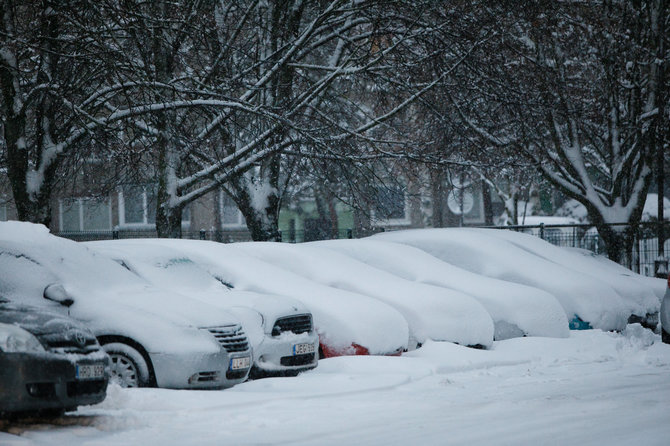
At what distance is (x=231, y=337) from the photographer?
31.4ft

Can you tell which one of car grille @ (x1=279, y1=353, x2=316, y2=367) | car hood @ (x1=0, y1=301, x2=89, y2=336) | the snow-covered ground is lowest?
the snow-covered ground

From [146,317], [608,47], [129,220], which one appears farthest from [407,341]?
[129,220]

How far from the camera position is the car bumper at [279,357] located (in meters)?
10.3

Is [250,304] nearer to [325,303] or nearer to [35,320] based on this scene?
[325,303]

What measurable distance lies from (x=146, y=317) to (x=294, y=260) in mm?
4128

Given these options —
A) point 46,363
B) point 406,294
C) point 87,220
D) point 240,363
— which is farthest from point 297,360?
point 87,220

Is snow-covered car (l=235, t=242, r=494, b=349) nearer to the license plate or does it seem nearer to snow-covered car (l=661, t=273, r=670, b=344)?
snow-covered car (l=661, t=273, r=670, b=344)

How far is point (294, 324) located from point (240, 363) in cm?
119

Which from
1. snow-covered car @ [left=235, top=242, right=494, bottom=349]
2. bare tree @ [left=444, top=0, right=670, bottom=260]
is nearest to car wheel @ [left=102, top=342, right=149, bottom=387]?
snow-covered car @ [left=235, top=242, right=494, bottom=349]

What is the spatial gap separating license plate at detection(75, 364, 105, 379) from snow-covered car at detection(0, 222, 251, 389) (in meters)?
1.31

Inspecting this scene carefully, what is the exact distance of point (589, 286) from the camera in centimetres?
1493

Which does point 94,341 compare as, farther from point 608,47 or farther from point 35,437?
point 608,47

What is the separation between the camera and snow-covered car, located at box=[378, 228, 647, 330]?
48.1 ft

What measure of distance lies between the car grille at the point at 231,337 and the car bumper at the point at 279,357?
55cm
